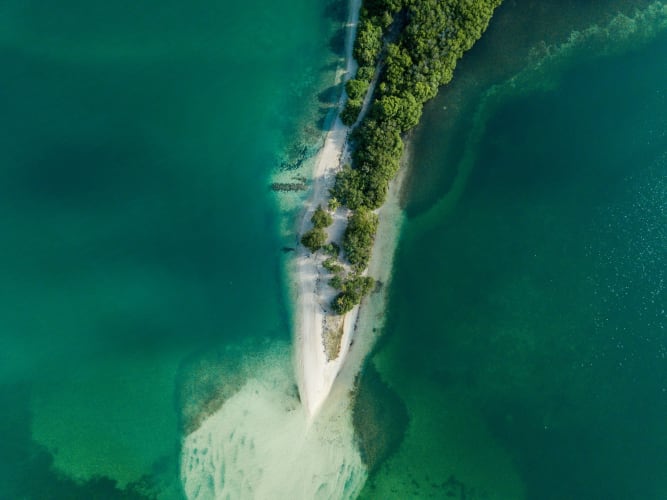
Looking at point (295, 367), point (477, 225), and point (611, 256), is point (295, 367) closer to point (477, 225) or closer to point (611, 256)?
point (477, 225)

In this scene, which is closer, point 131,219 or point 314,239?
point 314,239

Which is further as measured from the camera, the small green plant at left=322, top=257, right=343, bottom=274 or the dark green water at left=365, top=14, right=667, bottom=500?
the dark green water at left=365, top=14, right=667, bottom=500

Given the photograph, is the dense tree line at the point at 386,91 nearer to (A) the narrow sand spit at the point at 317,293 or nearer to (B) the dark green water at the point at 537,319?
(A) the narrow sand spit at the point at 317,293

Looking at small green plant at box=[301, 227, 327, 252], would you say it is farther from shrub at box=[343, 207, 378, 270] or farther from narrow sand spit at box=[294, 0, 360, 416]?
shrub at box=[343, 207, 378, 270]

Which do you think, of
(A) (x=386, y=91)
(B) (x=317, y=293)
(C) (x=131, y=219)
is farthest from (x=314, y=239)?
(C) (x=131, y=219)

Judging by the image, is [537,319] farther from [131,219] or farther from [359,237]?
[131,219]

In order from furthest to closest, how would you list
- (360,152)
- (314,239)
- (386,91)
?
(360,152), (386,91), (314,239)

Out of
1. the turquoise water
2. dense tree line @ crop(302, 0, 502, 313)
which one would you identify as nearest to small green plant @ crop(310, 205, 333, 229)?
dense tree line @ crop(302, 0, 502, 313)
